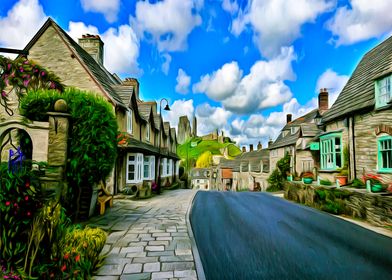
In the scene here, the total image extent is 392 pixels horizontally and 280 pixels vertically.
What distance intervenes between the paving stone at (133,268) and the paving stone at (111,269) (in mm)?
99

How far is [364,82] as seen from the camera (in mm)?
14430

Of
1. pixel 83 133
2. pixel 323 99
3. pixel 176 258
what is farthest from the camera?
pixel 323 99

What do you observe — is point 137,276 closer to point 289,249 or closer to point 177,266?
point 177,266

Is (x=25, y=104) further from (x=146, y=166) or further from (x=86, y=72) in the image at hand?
(x=146, y=166)

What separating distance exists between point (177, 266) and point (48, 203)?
2.84 m

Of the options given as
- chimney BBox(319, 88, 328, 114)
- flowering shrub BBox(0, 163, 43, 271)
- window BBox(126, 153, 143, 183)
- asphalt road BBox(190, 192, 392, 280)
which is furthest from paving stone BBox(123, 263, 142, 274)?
chimney BBox(319, 88, 328, 114)

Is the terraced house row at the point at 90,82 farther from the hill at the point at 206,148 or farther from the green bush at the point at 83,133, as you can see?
the hill at the point at 206,148

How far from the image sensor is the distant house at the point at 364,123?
11.1 meters

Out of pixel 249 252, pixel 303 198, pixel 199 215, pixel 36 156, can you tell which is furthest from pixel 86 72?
pixel 303 198

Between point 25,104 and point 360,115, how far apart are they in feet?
52.7

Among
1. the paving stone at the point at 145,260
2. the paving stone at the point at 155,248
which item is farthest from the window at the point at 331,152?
the paving stone at the point at 145,260

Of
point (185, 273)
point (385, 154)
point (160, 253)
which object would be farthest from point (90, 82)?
point (385, 154)

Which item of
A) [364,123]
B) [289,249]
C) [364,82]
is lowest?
[289,249]

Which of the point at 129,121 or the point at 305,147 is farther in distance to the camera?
the point at 305,147
